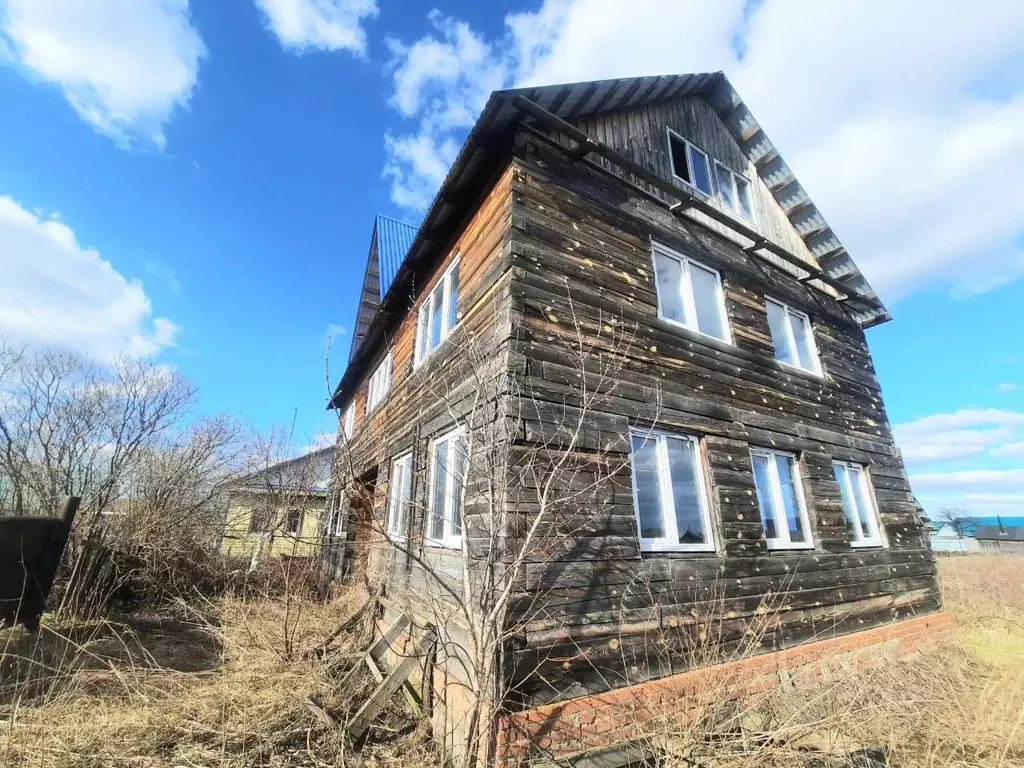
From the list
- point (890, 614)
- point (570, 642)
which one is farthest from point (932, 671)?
point (570, 642)

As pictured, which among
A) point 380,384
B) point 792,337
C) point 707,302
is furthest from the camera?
point 380,384

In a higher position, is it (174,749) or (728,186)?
(728,186)

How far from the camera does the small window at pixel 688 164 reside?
8969 mm

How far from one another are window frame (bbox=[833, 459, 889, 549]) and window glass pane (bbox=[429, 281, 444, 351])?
24.7 ft

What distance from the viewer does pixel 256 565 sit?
35.4 feet

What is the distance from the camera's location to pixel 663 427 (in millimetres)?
6117

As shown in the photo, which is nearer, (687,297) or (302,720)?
(302,720)

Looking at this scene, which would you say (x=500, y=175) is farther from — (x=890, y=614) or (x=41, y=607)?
(x=890, y=614)

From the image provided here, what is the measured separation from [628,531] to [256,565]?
31.3ft

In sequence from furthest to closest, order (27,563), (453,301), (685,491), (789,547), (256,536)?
(256,536) → (453,301) → (789,547) → (27,563) → (685,491)

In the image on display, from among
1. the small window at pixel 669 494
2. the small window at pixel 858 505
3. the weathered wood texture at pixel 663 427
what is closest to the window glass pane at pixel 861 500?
the small window at pixel 858 505

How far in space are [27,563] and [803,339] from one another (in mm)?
13648

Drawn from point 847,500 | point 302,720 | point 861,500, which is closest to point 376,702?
point 302,720

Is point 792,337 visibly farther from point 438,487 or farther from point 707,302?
point 438,487
